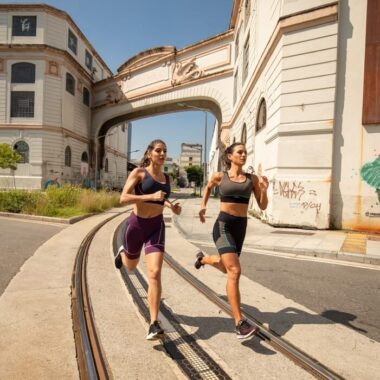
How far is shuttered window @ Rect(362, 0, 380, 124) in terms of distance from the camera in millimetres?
10375

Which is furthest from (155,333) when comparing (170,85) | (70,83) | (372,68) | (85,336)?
(70,83)

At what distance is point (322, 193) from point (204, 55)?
20852 millimetres

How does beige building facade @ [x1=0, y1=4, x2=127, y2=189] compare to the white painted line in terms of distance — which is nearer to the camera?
the white painted line

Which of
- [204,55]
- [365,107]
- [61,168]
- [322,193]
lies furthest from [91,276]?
[61,168]

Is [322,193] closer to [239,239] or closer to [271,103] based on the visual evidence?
[271,103]

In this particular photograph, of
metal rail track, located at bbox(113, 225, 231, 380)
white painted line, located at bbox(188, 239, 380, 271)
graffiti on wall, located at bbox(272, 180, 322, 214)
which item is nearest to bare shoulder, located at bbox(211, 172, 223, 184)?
metal rail track, located at bbox(113, 225, 231, 380)

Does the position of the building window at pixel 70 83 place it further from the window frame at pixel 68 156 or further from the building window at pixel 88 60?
the building window at pixel 88 60

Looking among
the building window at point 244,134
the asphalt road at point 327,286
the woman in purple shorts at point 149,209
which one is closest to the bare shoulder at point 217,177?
the woman in purple shorts at point 149,209

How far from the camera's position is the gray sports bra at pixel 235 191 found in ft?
11.6

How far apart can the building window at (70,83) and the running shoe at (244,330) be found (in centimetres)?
3637

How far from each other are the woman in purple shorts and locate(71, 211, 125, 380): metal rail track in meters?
0.62

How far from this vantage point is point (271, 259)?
687cm

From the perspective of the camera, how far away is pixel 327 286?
498 centimetres

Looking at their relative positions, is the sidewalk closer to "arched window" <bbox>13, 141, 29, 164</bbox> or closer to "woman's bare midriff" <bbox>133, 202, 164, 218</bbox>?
"woman's bare midriff" <bbox>133, 202, 164, 218</bbox>
